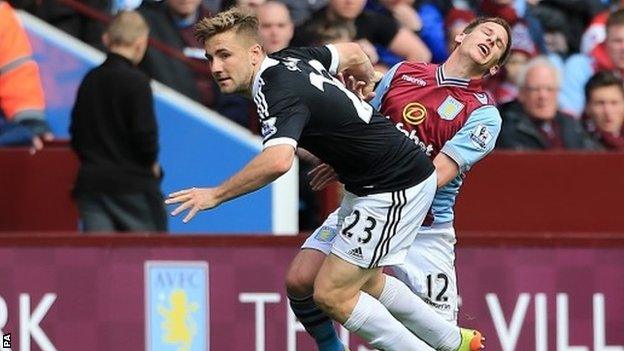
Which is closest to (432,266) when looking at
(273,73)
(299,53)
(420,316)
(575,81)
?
(420,316)

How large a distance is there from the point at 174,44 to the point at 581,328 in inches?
150

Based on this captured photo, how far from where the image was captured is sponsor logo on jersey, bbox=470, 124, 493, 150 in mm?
9250

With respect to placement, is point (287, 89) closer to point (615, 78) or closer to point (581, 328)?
point (581, 328)

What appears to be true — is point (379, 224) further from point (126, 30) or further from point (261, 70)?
point (126, 30)

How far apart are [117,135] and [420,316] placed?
3204 mm

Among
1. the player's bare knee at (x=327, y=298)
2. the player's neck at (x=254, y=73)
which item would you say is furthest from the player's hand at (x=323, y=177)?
the player's neck at (x=254, y=73)

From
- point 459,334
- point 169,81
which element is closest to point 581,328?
point 459,334

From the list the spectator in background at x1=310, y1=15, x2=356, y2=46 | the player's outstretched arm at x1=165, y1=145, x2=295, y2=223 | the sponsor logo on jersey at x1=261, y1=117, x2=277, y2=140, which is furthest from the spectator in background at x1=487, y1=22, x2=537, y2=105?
the player's outstretched arm at x1=165, y1=145, x2=295, y2=223

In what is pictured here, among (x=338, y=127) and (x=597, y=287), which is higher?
(x=338, y=127)

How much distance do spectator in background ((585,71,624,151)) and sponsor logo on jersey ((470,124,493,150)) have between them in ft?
13.3

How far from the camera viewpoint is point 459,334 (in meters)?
9.38

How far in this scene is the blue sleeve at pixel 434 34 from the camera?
46.1 ft

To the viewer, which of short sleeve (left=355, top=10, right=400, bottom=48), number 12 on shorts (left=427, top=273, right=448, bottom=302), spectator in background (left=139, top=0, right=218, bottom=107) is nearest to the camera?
number 12 on shorts (left=427, top=273, right=448, bottom=302)

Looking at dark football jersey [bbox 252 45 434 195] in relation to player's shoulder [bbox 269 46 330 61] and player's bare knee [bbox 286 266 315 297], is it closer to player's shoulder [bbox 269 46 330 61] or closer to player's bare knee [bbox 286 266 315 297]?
player's shoulder [bbox 269 46 330 61]
